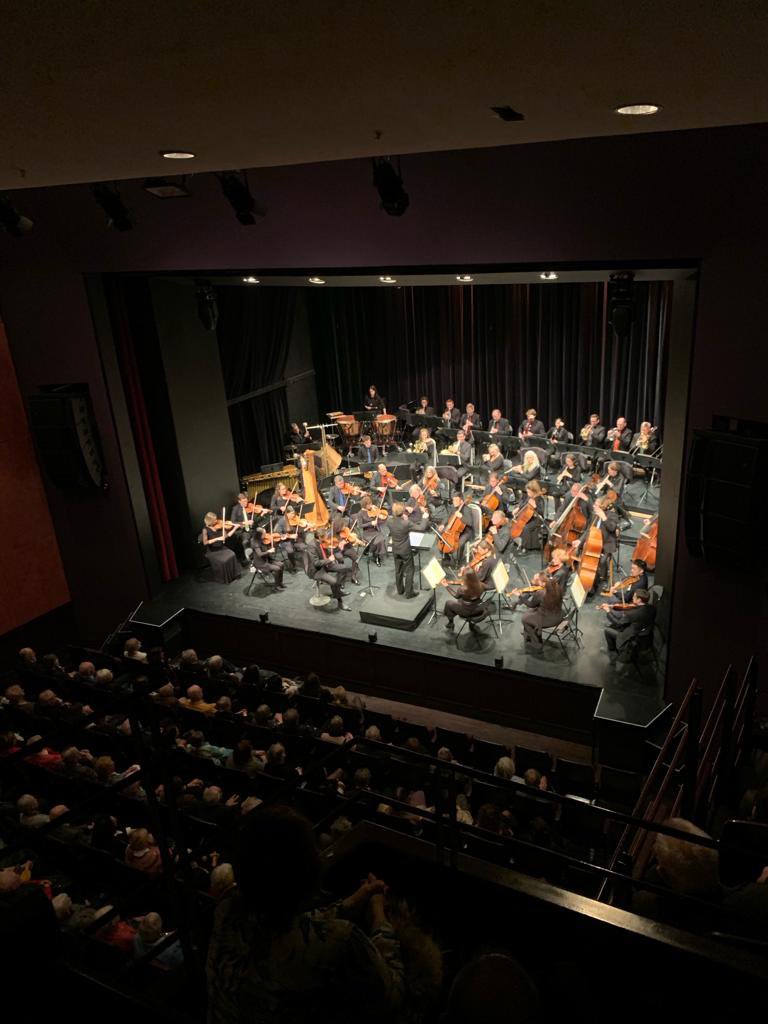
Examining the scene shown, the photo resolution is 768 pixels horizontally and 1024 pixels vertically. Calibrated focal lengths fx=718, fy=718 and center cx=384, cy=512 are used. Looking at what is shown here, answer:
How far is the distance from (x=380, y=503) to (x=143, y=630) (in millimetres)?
3589

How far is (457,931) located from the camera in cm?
234

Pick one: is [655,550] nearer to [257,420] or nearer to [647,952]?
[647,952]

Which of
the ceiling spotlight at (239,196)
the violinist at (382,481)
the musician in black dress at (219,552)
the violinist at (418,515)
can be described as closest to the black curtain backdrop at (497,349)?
the violinist at (382,481)

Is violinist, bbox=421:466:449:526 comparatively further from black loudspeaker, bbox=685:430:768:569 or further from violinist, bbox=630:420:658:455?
black loudspeaker, bbox=685:430:768:569

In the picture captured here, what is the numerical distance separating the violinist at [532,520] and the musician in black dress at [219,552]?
146 inches

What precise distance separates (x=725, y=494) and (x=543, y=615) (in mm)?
2634

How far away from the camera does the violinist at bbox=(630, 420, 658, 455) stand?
34.7ft

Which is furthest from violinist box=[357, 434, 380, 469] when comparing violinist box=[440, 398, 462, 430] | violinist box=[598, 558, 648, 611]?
violinist box=[598, 558, 648, 611]

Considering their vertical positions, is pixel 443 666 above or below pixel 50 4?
below

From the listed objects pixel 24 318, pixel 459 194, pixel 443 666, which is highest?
pixel 459 194

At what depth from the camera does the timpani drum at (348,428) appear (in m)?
13.3

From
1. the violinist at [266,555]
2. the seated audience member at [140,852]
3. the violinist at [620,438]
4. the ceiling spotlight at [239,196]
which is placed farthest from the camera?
the violinist at [620,438]

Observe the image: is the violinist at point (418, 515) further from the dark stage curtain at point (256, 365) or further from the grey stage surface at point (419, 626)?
the dark stage curtain at point (256, 365)

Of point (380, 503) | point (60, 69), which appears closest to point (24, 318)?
point (380, 503)
